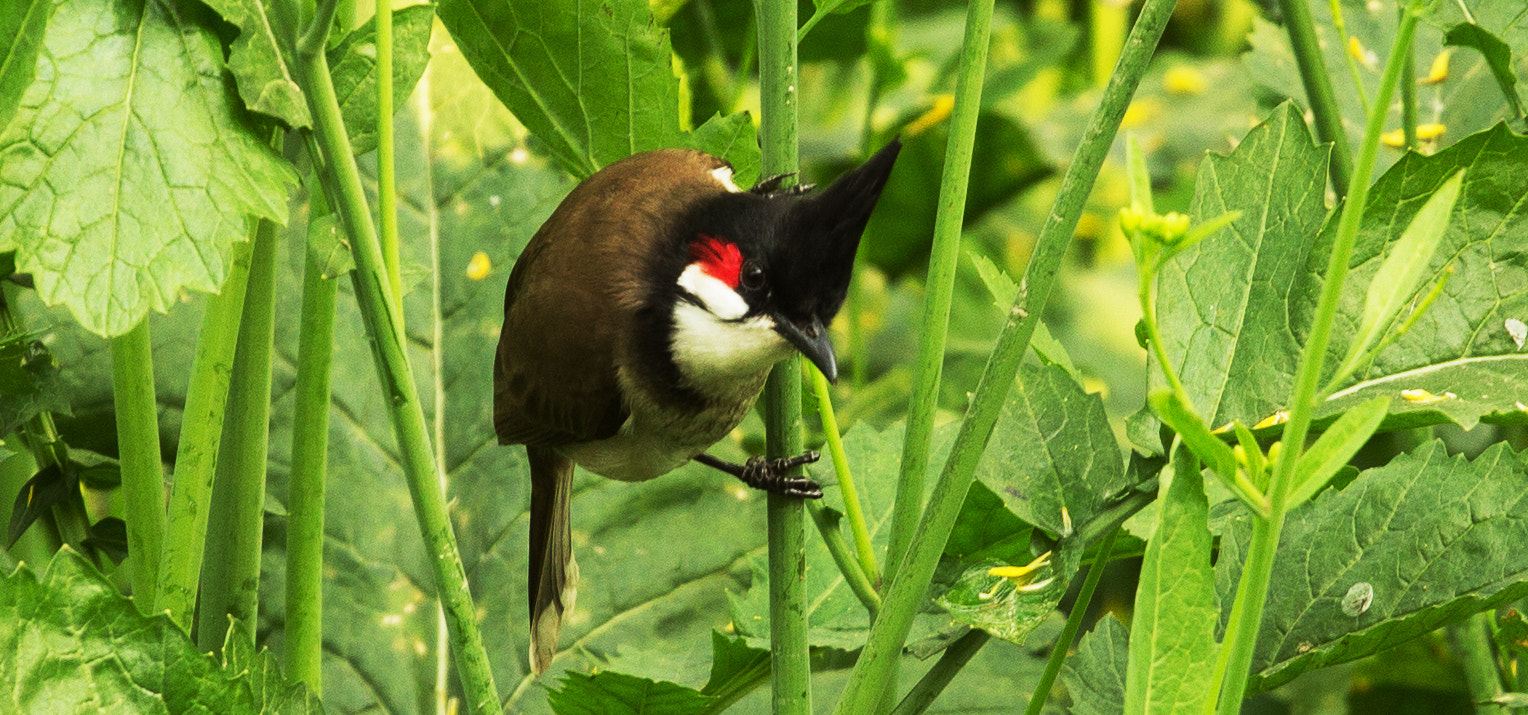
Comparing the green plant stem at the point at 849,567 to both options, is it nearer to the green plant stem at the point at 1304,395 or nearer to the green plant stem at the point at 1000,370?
the green plant stem at the point at 1000,370

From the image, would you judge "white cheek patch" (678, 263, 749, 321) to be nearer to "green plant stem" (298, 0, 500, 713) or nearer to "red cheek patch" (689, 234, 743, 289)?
"red cheek patch" (689, 234, 743, 289)

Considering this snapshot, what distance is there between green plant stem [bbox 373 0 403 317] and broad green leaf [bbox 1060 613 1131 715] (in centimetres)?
48

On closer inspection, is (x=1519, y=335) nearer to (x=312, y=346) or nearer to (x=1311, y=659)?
(x=1311, y=659)

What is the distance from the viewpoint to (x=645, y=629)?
137 centimetres

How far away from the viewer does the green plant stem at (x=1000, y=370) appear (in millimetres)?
656

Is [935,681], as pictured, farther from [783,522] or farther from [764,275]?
[764,275]

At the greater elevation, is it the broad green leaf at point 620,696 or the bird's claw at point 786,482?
the bird's claw at point 786,482

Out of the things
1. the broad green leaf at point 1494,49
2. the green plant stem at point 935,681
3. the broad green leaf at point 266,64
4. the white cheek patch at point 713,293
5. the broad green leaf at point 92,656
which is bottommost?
the green plant stem at point 935,681

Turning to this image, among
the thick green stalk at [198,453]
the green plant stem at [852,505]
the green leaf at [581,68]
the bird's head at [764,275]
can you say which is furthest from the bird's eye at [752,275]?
the thick green stalk at [198,453]

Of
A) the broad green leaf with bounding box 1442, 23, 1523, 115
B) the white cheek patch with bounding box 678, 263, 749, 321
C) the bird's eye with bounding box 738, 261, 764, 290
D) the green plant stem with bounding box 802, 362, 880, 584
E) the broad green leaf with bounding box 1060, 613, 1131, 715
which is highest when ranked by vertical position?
the broad green leaf with bounding box 1442, 23, 1523, 115

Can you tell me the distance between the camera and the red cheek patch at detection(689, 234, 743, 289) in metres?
1.15

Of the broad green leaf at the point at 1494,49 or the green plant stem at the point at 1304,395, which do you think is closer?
the green plant stem at the point at 1304,395

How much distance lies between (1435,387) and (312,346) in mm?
675

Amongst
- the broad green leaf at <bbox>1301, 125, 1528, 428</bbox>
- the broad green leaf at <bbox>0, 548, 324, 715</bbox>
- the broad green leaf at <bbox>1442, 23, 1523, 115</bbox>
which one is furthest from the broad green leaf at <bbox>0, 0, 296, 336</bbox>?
the broad green leaf at <bbox>1442, 23, 1523, 115</bbox>
